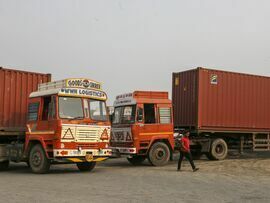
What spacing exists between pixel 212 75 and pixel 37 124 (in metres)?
8.99

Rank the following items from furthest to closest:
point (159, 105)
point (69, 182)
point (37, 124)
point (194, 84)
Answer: point (194, 84) → point (159, 105) → point (37, 124) → point (69, 182)

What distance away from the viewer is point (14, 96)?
15391 mm

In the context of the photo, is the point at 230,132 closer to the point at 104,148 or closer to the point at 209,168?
the point at 209,168

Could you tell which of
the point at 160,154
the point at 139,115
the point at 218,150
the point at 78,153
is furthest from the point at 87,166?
the point at 218,150

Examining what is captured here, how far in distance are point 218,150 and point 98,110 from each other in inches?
314

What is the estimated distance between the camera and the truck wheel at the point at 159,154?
17.0m

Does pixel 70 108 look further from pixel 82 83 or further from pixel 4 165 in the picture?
pixel 4 165

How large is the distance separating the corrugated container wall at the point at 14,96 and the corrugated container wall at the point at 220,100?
7200 millimetres

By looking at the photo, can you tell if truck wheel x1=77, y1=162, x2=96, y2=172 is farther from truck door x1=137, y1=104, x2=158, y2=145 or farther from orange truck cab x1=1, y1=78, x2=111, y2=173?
truck door x1=137, y1=104, x2=158, y2=145

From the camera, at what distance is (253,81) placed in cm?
2156

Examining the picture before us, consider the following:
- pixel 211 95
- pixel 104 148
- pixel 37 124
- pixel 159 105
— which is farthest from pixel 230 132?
pixel 37 124

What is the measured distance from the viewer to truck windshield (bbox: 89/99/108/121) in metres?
14.1

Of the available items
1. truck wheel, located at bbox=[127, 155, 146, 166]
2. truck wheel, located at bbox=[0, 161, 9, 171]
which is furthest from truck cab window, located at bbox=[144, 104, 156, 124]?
truck wheel, located at bbox=[0, 161, 9, 171]

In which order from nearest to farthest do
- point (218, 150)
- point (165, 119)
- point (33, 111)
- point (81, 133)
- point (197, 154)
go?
1. point (81, 133)
2. point (33, 111)
3. point (165, 119)
4. point (218, 150)
5. point (197, 154)
